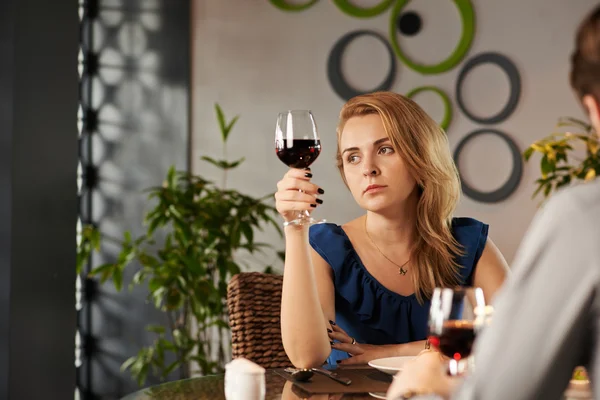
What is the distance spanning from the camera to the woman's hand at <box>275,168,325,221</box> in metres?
1.90

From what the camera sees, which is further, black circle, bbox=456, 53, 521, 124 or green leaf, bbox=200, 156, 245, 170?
Result: black circle, bbox=456, 53, 521, 124

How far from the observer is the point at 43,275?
2.79 meters

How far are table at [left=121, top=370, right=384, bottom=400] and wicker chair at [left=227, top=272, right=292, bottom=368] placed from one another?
503mm

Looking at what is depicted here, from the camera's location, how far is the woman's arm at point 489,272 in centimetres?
239

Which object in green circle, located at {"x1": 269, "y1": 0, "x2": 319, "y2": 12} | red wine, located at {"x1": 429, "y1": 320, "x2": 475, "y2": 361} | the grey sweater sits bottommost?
red wine, located at {"x1": 429, "y1": 320, "x2": 475, "y2": 361}

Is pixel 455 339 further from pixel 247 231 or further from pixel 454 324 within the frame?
pixel 247 231

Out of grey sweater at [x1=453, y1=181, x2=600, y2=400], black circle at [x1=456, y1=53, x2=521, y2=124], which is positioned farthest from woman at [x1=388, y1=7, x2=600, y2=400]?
black circle at [x1=456, y1=53, x2=521, y2=124]

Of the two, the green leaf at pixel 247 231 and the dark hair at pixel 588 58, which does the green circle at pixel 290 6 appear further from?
the dark hair at pixel 588 58

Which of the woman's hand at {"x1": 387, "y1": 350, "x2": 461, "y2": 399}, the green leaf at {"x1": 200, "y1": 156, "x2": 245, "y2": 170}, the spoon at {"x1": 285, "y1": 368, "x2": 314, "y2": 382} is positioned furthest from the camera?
the green leaf at {"x1": 200, "y1": 156, "x2": 245, "y2": 170}

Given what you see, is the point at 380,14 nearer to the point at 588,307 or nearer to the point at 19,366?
the point at 19,366

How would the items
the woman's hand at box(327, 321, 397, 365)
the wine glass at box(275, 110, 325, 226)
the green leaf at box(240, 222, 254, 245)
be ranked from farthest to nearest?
the green leaf at box(240, 222, 254, 245) → the woman's hand at box(327, 321, 397, 365) → the wine glass at box(275, 110, 325, 226)

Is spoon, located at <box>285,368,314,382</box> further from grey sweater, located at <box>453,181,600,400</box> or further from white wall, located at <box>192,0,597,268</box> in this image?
white wall, located at <box>192,0,597,268</box>

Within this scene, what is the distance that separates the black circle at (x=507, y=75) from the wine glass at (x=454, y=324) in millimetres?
3320

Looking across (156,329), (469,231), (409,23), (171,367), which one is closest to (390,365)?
(469,231)
